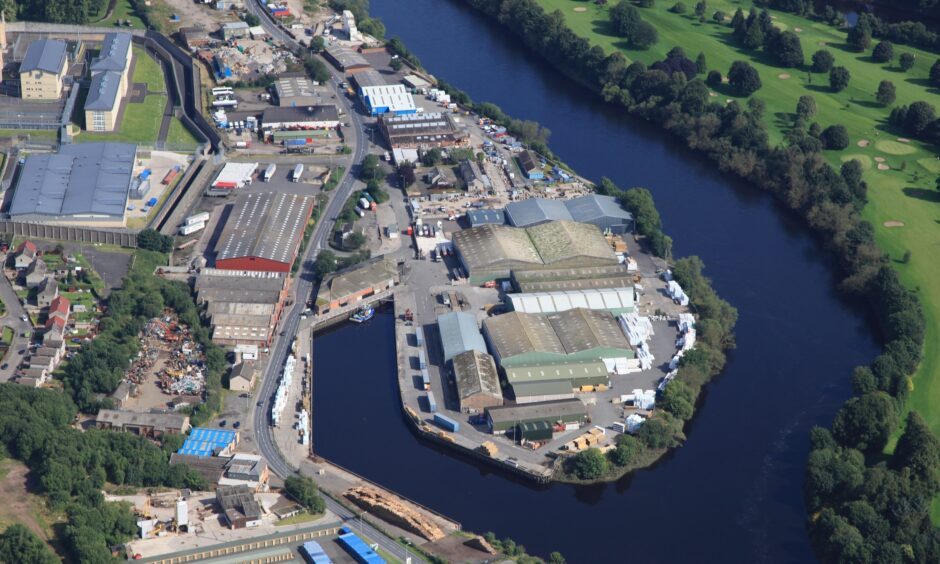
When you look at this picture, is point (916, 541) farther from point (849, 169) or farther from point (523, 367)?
point (849, 169)

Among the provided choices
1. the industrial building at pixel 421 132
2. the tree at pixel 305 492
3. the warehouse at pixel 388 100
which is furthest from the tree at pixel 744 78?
the tree at pixel 305 492

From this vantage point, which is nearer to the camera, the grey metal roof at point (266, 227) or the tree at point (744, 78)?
the grey metal roof at point (266, 227)

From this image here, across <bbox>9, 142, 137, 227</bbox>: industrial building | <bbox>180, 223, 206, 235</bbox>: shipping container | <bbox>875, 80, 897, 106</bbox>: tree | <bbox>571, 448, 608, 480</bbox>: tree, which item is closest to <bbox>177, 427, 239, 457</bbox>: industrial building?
<bbox>571, 448, 608, 480</bbox>: tree

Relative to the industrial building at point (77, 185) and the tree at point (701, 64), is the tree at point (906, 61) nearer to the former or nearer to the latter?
the tree at point (701, 64)

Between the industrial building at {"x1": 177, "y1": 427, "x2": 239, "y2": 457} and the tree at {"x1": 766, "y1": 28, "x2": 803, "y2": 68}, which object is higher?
the tree at {"x1": 766, "y1": 28, "x2": 803, "y2": 68}

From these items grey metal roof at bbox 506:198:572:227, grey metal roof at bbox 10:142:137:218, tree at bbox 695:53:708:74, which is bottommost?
grey metal roof at bbox 10:142:137:218

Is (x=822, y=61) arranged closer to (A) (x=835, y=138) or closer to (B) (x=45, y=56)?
(A) (x=835, y=138)

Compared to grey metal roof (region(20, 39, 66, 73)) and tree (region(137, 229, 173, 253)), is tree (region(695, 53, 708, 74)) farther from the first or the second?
grey metal roof (region(20, 39, 66, 73))
